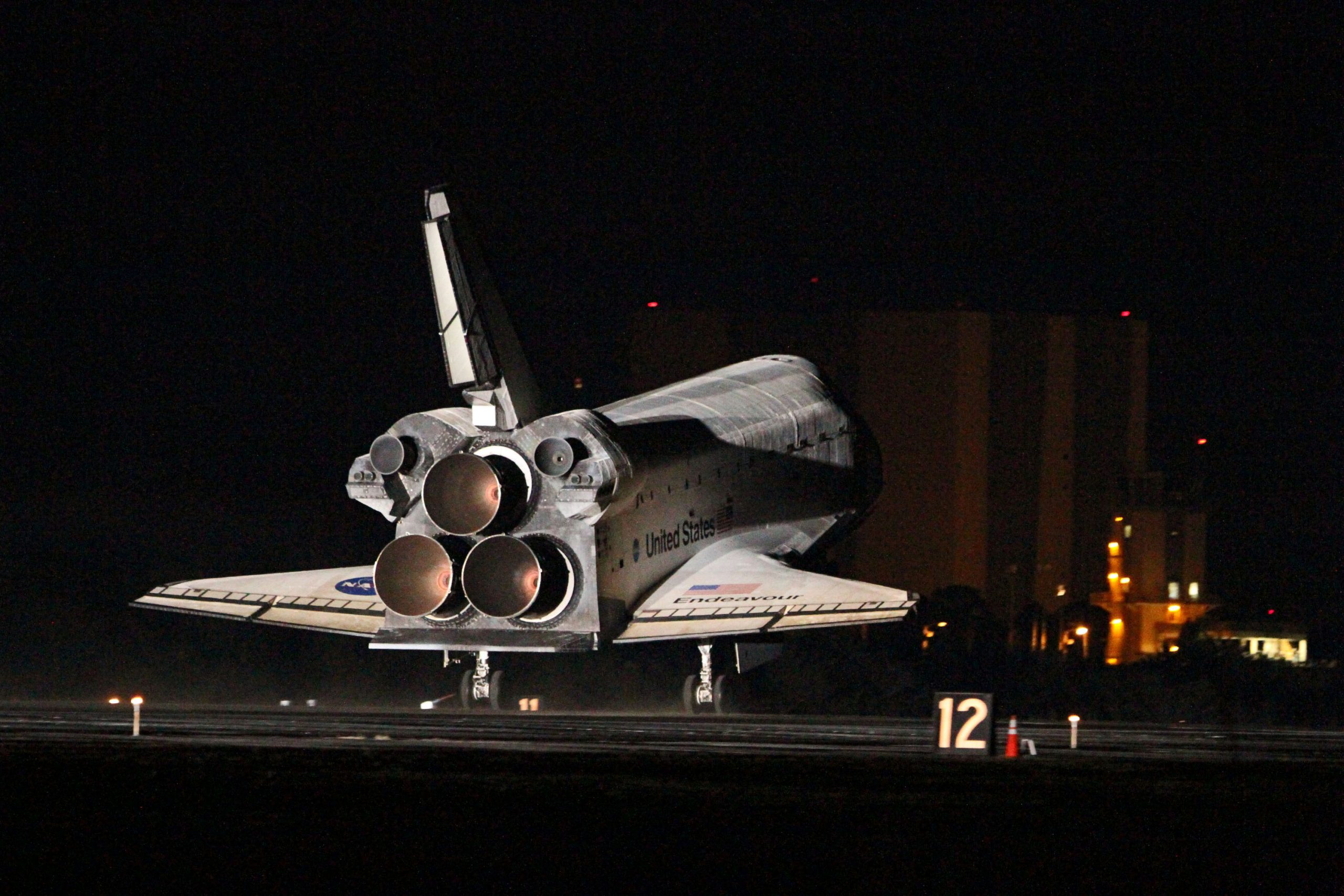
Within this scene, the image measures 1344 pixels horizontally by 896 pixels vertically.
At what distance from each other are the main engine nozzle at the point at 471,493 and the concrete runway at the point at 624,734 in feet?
8.15

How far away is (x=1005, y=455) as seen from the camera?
69.2 metres

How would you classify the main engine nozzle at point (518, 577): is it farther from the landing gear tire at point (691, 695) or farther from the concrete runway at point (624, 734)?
the landing gear tire at point (691, 695)

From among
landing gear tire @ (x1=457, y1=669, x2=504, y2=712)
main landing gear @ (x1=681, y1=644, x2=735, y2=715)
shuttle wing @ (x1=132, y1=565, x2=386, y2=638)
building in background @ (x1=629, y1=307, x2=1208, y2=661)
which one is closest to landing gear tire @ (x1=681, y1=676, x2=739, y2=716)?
main landing gear @ (x1=681, y1=644, x2=735, y2=715)

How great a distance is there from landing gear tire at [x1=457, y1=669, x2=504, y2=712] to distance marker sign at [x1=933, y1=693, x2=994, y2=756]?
10.5m

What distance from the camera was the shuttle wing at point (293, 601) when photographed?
25.9 m

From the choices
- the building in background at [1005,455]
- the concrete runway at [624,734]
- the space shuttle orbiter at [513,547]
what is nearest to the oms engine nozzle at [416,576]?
the space shuttle orbiter at [513,547]

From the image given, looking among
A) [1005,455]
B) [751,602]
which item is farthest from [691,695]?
[1005,455]

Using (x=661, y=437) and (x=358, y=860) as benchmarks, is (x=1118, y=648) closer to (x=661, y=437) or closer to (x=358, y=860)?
(x=661, y=437)

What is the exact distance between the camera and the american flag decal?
24.9 meters

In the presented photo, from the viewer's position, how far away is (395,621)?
24.7 metres

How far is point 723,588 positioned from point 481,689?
4.01m

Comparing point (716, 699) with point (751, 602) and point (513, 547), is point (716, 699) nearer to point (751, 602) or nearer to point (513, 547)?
point (751, 602)

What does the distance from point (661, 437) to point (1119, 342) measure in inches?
1659

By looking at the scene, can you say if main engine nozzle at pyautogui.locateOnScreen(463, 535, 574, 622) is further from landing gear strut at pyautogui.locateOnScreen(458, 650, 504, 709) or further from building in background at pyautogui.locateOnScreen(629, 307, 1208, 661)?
building in background at pyautogui.locateOnScreen(629, 307, 1208, 661)
